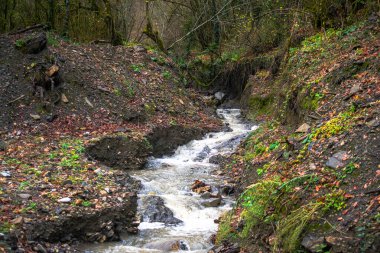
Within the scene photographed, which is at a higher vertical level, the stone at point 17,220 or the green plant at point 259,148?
the stone at point 17,220

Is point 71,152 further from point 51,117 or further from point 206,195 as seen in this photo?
point 206,195

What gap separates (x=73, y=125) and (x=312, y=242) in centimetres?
689

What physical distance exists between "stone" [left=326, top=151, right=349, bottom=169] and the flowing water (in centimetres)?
199

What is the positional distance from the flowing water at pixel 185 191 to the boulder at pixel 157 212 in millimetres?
107

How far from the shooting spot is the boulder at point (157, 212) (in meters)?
6.59

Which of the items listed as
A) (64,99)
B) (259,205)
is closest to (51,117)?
(64,99)

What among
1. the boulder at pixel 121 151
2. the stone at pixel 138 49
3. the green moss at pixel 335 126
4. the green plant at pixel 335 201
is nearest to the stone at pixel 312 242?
the green plant at pixel 335 201

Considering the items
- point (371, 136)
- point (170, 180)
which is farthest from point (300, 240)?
point (170, 180)

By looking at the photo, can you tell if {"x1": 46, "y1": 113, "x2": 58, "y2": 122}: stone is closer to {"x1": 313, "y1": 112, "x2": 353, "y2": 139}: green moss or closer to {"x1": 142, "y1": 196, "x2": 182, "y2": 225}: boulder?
{"x1": 142, "y1": 196, "x2": 182, "y2": 225}: boulder

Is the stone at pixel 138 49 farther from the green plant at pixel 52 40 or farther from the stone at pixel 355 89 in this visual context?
the stone at pixel 355 89

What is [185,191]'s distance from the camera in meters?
7.88

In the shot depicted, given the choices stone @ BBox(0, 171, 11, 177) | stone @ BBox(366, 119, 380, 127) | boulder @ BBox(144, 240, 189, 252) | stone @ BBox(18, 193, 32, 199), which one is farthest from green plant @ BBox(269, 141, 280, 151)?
stone @ BBox(0, 171, 11, 177)

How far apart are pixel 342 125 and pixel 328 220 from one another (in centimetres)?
197

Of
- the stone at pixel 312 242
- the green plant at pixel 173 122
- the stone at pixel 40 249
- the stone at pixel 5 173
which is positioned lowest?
the green plant at pixel 173 122
